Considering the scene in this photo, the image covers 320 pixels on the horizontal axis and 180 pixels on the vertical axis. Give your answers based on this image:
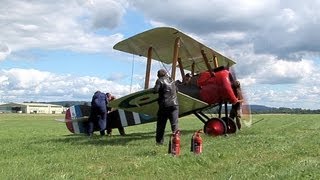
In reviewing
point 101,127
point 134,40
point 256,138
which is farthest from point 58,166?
point 101,127

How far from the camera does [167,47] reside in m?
16.8

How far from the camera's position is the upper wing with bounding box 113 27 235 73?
49.6 feet

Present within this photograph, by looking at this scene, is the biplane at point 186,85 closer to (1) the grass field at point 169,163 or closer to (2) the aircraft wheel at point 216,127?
(2) the aircraft wheel at point 216,127

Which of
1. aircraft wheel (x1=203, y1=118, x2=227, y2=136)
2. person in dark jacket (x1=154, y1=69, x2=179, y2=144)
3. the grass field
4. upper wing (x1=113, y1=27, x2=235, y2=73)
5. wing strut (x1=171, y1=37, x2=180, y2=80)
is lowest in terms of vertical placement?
the grass field

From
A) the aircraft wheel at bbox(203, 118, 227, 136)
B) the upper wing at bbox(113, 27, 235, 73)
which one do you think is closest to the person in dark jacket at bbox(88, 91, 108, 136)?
the upper wing at bbox(113, 27, 235, 73)

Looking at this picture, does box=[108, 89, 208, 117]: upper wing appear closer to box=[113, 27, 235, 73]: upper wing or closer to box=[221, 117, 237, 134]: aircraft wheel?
box=[221, 117, 237, 134]: aircraft wheel

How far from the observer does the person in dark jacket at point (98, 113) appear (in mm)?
17562

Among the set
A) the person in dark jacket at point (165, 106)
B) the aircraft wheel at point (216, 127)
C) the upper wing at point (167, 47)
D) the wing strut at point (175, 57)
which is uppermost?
the upper wing at point (167, 47)

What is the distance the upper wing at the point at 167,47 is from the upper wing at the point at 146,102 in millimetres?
1937

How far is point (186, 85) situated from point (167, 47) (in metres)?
1.51

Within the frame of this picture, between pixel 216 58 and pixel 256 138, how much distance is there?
6019 millimetres

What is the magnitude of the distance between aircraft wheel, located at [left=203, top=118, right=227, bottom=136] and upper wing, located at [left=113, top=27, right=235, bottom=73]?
2742 millimetres

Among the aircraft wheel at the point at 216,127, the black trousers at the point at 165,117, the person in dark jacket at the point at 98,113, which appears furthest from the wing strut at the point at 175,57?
the person in dark jacket at the point at 98,113

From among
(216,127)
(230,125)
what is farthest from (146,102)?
(230,125)
